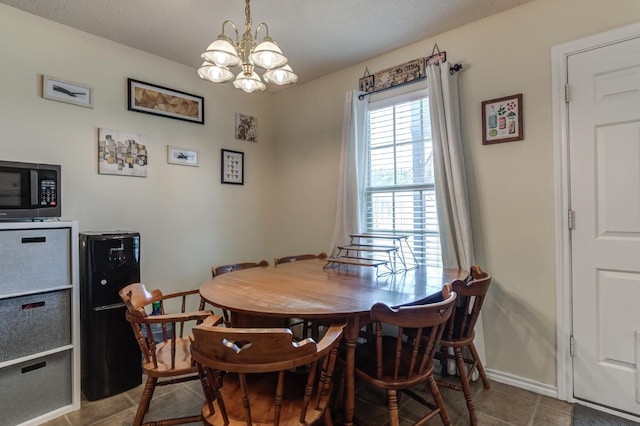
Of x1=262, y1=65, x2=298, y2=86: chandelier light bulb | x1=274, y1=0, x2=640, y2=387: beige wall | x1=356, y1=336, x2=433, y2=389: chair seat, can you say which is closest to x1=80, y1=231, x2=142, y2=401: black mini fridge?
x1=262, y1=65, x2=298, y2=86: chandelier light bulb

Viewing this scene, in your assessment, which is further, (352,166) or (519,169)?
(352,166)

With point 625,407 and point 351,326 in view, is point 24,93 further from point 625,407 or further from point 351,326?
point 625,407

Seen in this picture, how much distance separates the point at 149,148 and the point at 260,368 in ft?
7.91

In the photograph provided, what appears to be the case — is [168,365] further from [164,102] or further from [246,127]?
[246,127]

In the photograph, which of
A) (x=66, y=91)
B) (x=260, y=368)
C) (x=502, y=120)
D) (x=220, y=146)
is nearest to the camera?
(x=260, y=368)

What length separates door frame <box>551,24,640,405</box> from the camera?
216 centimetres

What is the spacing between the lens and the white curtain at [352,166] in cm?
311

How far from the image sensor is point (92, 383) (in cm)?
222

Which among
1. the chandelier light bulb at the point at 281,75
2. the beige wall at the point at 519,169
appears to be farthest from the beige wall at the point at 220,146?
the chandelier light bulb at the point at 281,75

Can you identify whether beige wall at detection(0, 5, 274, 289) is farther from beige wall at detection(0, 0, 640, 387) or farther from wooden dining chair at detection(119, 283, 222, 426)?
wooden dining chair at detection(119, 283, 222, 426)

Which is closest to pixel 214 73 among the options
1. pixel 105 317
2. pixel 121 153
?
pixel 121 153

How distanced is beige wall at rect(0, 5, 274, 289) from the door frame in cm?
272

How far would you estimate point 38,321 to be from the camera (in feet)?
6.58

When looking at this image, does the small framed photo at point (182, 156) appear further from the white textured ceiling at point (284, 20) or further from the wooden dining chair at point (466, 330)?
the wooden dining chair at point (466, 330)
